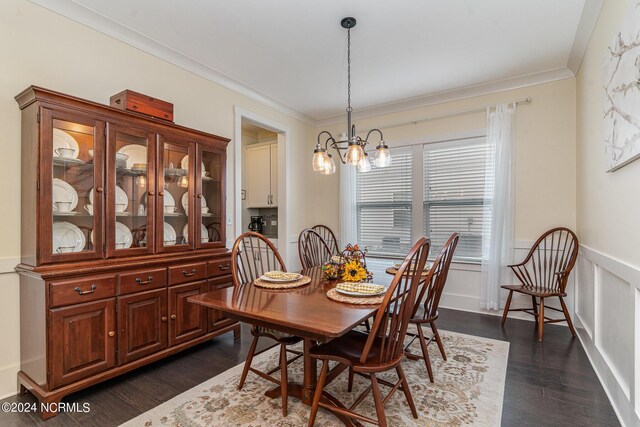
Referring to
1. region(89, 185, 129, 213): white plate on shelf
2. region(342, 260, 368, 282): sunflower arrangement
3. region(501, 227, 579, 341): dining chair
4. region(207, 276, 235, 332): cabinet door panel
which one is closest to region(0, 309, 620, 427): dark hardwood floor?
region(207, 276, 235, 332): cabinet door panel

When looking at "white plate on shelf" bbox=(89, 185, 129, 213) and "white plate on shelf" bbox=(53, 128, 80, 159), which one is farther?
"white plate on shelf" bbox=(89, 185, 129, 213)

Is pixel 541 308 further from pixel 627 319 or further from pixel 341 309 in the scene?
pixel 341 309

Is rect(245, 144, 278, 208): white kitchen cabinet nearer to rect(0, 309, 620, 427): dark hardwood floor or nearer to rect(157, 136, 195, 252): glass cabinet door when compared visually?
rect(157, 136, 195, 252): glass cabinet door

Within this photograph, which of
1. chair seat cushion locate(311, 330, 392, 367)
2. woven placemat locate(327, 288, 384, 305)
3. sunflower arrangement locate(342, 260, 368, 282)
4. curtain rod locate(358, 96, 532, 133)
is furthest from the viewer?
curtain rod locate(358, 96, 532, 133)

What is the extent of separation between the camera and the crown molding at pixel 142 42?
2322 mm

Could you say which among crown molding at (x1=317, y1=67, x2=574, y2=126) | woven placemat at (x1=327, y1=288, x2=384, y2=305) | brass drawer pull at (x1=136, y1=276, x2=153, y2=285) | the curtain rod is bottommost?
brass drawer pull at (x1=136, y1=276, x2=153, y2=285)

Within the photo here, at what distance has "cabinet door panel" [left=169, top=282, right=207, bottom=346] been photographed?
2559 mm

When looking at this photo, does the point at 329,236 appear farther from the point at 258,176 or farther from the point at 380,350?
the point at 380,350

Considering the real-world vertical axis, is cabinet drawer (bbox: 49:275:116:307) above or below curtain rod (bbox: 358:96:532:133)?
below

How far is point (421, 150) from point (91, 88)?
11.7 feet

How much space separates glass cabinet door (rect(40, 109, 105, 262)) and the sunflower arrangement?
5.45 ft

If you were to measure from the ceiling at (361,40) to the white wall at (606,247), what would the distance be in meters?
0.39

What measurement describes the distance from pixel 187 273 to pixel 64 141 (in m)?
1.24

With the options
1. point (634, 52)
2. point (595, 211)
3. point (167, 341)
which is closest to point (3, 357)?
point (167, 341)
